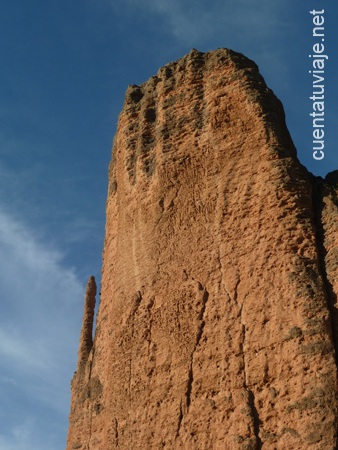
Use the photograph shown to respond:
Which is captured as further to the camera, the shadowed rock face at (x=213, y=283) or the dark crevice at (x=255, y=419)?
the shadowed rock face at (x=213, y=283)

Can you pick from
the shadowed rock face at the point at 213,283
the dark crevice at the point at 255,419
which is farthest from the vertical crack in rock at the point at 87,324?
the dark crevice at the point at 255,419

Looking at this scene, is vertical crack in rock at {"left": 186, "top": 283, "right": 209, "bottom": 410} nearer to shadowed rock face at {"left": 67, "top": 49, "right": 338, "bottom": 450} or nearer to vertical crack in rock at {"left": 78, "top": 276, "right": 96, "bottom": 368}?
shadowed rock face at {"left": 67, "top": 49, "right": 338, "bottom": 450}

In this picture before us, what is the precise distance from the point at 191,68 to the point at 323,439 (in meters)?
9.95

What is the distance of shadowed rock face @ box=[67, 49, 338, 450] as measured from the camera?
13.5 metres

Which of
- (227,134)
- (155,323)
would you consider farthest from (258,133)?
(155,323)

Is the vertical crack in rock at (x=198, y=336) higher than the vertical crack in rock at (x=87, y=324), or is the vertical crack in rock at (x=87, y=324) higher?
the vertical crack in rock at (x=87, y=324)

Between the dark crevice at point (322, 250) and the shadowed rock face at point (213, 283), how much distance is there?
0.09 feet

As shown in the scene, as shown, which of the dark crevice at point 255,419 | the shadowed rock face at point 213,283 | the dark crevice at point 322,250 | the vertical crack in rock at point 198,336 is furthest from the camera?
the vertical crack in rock at point 198,336

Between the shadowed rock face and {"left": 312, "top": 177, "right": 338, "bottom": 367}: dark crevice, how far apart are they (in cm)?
3

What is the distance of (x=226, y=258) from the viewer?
51.0ft

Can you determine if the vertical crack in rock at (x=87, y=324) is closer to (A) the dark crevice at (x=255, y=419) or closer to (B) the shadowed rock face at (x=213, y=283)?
(B) the shadowed rock face at (x=213, y=283)

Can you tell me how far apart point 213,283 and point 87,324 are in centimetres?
535

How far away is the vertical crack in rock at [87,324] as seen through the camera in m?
18.8

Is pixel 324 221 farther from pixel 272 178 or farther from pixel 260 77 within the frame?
pixel 260 77
